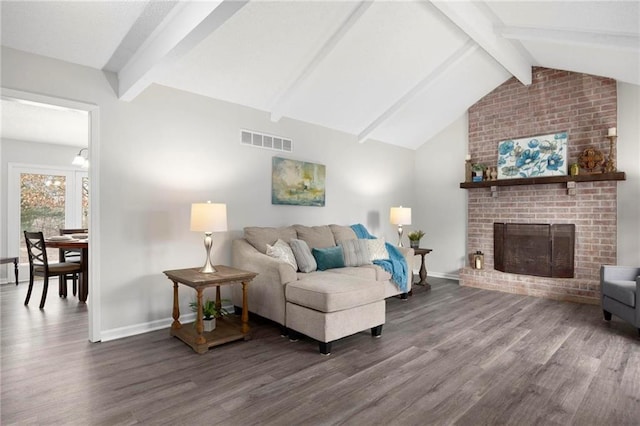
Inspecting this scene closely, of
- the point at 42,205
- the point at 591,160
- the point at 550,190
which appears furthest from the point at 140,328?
the point at 591,160

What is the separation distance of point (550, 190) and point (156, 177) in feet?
17.5

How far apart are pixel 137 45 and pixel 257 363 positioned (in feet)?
9.10

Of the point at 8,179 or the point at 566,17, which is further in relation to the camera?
the point at 8,179

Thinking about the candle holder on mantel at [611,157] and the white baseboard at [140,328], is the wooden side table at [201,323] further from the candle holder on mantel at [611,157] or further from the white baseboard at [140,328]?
the candle holder on mantel at [611,157]

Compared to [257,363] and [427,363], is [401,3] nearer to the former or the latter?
[427,363]

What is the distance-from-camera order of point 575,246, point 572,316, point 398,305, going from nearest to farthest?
point 572,316
point 398,305
point 575,246

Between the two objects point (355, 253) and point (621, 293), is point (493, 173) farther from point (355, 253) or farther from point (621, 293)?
point (355, 253)

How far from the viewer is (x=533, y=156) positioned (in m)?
5.39

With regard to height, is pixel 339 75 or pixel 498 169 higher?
pixel 339 75

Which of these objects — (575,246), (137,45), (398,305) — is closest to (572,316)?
(575,246)

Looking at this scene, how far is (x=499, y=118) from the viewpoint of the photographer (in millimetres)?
5781

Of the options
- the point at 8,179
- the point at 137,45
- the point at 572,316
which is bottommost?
the point at 572,316

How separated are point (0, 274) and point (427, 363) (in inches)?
259

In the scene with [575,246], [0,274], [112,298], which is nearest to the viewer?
[112,298]
